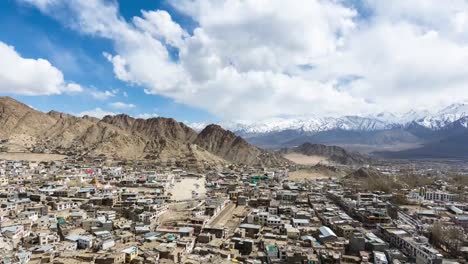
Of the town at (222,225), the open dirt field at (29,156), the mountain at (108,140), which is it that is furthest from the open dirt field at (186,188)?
the open dirt field at (29,156)

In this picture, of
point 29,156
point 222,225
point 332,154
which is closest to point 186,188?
point 222,225

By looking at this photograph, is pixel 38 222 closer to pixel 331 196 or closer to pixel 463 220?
pixel 331 196

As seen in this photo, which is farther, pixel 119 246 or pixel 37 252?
pixel 119 246

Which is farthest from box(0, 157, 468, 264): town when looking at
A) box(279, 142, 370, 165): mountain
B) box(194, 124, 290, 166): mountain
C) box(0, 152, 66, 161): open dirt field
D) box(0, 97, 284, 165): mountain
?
box(279, 142, 370, 165): mountain

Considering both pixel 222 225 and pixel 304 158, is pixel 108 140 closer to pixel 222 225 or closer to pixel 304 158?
pixel 222 225

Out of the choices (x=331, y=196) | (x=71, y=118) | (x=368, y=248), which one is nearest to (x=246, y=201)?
(x=331, y=196)

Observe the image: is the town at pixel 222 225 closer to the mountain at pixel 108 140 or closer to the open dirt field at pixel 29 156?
the open dirt field at pixel 29 156

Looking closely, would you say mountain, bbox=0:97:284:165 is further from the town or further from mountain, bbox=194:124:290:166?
the town
